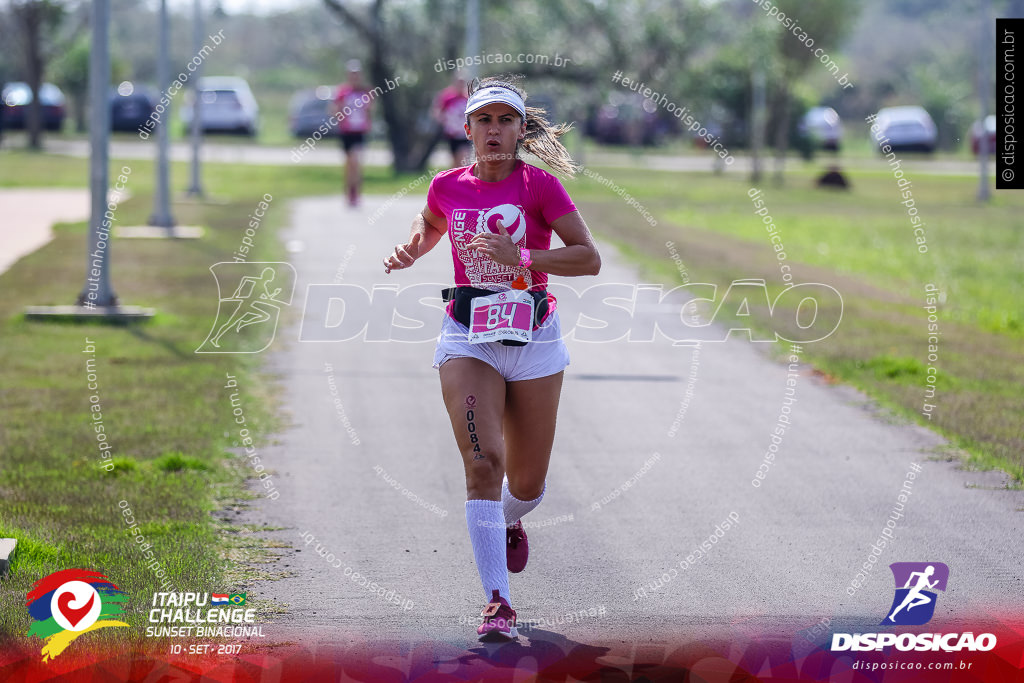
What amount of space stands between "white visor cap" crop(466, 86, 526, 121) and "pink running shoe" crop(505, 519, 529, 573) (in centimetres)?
167

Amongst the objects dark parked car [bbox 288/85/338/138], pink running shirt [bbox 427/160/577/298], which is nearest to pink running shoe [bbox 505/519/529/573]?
pink running shirt [bbox 427/160/577/298]

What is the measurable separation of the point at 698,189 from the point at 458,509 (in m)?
27.9

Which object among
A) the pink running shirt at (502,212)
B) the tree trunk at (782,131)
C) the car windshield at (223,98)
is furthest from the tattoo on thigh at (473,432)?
the car windshield at (223,98)

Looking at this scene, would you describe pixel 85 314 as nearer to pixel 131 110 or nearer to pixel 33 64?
pixel 33 64

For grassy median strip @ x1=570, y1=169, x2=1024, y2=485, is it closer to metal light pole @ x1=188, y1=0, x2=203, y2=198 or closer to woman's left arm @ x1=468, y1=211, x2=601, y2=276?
woman's left arm @ x1=468, y1=211, x2=601, y2=276

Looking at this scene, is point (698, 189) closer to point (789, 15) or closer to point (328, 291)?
point (789, 15)

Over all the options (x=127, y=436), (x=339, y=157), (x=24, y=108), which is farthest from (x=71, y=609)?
(x=24, y=108)

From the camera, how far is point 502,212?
534 cm

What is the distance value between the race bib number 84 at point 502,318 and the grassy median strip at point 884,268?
141 inches

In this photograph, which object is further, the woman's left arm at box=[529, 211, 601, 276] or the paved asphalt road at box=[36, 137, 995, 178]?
the paved asphalt road at box=[36, 137, 995, 178]

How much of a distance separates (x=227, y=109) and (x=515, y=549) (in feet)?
147

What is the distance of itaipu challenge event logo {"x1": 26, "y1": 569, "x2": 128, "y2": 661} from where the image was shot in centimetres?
500

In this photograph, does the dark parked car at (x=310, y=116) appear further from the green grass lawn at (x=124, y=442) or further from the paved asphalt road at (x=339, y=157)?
the green grass lawn at (x=124, y=442)

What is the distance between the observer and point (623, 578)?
5.98m
